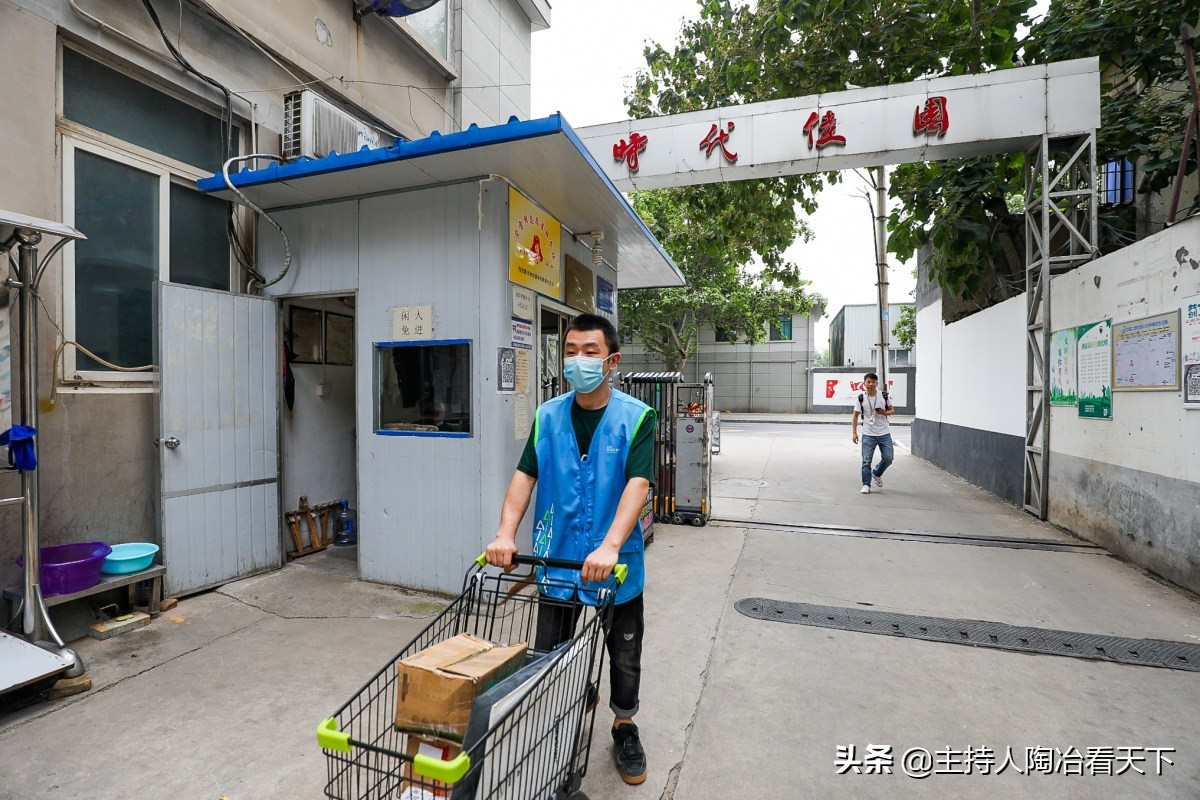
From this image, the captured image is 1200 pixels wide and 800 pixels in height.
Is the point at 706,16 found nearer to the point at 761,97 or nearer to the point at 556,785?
the point at 761,97

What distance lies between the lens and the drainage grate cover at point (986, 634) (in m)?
3.44

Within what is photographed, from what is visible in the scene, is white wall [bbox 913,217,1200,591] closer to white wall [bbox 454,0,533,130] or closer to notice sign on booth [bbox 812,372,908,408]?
white wall [bbox 454,0,533,130]

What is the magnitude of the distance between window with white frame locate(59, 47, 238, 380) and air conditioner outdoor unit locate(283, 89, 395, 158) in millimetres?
486

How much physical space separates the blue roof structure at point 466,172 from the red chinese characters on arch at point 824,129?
254 cm

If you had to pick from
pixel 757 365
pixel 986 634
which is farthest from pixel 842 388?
pixel 986 634

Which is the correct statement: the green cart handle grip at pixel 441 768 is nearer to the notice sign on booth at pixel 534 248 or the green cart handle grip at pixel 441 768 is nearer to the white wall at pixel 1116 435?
the notice sign on booth at pixel 534 248

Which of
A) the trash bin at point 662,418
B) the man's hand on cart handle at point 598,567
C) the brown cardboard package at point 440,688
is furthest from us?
the trash bin at point 662,418

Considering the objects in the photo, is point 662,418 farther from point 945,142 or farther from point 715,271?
point 715,271

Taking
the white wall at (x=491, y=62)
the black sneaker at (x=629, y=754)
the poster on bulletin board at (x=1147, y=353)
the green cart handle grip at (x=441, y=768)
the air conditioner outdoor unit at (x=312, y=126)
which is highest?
the white wall at (x=491, y=62)

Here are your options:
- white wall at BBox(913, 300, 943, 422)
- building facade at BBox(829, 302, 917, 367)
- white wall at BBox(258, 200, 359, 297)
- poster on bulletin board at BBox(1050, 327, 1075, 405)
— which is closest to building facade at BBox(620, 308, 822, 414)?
building facade at BBox(829, 302, 917, 367)

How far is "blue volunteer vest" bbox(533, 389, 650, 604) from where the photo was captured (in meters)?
2.25

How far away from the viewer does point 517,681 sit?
1574 millimetres

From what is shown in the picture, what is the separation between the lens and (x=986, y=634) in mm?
3762

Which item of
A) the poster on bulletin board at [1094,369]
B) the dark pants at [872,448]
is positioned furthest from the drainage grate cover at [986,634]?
the dark pants at [872,448]
